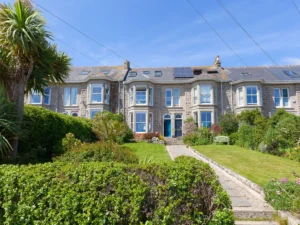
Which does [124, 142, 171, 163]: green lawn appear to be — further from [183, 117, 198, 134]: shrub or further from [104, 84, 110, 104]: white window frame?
[104, 84, 110, 104]: white window frame

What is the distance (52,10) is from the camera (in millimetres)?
11070

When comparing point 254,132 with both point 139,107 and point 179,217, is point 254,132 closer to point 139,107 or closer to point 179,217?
point 139,107

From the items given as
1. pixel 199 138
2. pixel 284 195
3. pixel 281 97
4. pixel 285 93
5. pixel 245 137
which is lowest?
pixel 284 195

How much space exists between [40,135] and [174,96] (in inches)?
684

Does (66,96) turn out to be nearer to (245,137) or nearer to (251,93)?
(245,137)

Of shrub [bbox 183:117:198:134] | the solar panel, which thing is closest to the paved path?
shrub [bbox 183:117:198:134]

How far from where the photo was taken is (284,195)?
4.75 meters

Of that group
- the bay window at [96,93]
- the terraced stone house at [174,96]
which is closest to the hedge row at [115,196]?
the terraced stone house at [174,96]

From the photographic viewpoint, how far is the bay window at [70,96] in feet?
82.8

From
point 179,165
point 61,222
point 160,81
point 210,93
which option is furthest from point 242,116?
point 61,222

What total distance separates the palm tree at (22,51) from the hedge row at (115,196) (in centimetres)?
410

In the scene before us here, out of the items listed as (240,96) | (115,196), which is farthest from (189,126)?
(115,196)

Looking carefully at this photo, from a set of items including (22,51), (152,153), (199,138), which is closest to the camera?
(22,51)

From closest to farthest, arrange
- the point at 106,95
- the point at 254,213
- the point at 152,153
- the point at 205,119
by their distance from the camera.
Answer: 1. the point at 254,213
2. the point at 152,153
3. the point at 205,119
4. the point at 106,95
